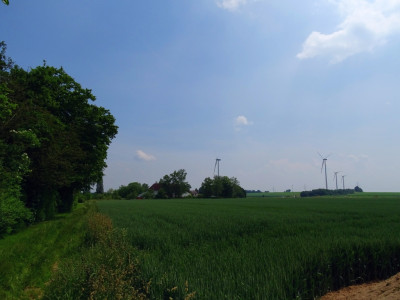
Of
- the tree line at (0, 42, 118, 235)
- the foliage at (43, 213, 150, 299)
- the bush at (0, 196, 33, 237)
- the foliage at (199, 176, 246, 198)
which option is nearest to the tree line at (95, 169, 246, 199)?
the foliage at (199, 176, 246, 198)

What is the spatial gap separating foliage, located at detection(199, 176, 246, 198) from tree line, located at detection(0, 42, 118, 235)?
77437 mm

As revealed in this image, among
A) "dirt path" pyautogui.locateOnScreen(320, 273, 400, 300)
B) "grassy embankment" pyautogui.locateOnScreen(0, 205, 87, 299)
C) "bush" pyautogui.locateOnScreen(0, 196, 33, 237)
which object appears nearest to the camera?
"dirt path" pyautogui.locateOnScreen(320, 273, 400, 300)

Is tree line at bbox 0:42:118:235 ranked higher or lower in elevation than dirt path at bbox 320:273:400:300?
higher

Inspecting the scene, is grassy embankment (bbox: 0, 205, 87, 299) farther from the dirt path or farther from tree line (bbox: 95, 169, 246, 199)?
tree line (bbox: 95, 169, 246, 199)

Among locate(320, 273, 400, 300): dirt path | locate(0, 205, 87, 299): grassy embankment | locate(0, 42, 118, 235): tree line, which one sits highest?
locate(0, 42, 118, 235): tree line

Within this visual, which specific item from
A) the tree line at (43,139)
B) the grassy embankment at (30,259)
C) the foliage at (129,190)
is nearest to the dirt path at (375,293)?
the grassy embankment at (30,259)

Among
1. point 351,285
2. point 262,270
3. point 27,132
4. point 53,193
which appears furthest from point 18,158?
point 351,285

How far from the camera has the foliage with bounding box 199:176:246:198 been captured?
109 m

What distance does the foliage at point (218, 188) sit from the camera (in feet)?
358

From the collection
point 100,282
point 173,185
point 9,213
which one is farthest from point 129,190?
point 100,282

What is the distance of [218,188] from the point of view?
358 feet

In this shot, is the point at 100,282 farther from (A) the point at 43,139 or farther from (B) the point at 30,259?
(A) the point at 43,139

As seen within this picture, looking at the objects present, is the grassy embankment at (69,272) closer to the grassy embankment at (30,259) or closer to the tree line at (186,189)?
the grassy embankment at (30,259)

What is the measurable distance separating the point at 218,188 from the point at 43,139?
9286 cm
